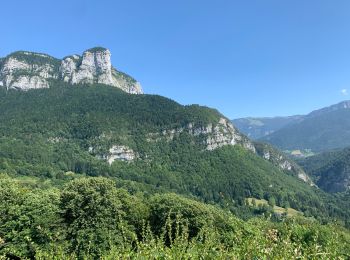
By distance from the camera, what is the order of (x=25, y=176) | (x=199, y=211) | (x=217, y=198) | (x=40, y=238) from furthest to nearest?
(x=217, y=198)
(x=25, y=176)
(x=199, y=211)
(x=40, y=238)

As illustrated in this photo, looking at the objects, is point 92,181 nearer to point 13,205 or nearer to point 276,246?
point 13,205

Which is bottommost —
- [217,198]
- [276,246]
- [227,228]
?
[217,198]

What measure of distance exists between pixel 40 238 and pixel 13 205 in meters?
7.68

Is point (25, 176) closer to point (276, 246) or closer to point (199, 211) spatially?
point (199, 211)

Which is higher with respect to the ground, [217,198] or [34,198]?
[34,198]

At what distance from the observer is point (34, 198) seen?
141 ft

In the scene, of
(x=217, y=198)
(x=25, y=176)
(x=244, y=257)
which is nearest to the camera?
(x=244, y=257)

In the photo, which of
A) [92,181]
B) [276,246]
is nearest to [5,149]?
[92,181]

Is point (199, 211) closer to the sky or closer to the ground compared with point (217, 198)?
closer to the sky

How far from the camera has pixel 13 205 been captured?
41375 millimetres

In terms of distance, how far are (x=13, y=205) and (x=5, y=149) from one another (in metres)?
170

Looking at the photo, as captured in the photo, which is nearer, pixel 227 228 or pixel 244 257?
pixel 244 257

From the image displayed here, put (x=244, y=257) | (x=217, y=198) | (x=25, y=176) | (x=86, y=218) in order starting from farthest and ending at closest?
(x=217, y=198), (x=25, y=176), (x=86, y=218), (x=244, y=257)

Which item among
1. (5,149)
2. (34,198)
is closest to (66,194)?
(34,198)
